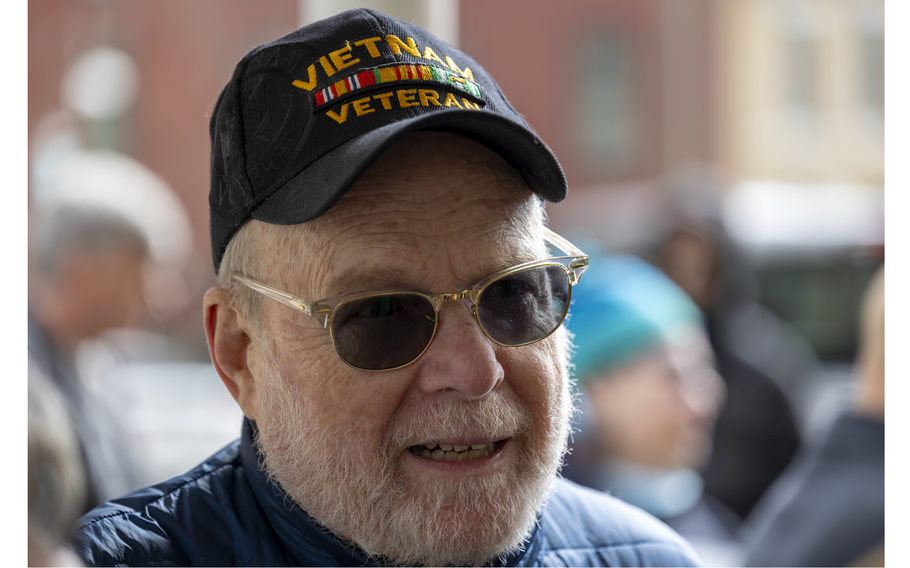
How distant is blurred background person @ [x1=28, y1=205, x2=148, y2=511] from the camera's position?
10.7ft

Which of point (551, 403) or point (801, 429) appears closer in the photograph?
point (551, 403)

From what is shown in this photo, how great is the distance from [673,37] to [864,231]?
9.71 meters

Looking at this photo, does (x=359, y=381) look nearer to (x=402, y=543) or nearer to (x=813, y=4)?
(x=402, y=543)

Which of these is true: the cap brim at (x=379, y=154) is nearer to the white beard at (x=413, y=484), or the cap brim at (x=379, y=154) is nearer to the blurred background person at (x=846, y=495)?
the white beard at (x=413, y=484)

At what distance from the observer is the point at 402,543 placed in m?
1.52

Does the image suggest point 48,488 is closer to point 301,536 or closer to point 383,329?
point 301,536

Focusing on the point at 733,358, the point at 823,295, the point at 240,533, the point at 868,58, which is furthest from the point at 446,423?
the point at 868,58

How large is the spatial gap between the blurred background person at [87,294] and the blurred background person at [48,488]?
1441 mm

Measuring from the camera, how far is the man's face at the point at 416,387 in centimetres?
148

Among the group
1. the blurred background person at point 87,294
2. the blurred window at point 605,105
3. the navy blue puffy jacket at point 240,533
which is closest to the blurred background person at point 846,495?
the navy blue puffy jacket at point 240,533

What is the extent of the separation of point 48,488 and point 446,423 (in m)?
0.72

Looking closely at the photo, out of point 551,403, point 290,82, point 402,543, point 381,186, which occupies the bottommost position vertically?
point 402,543
